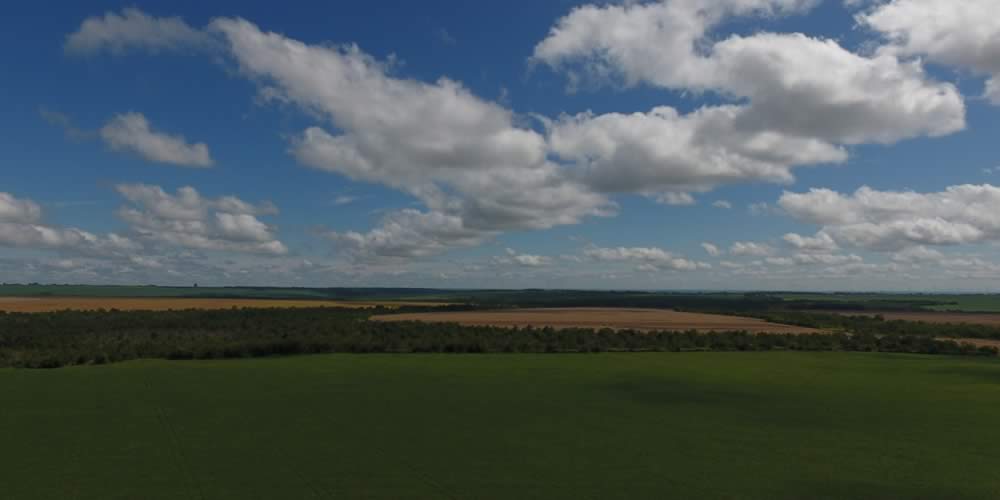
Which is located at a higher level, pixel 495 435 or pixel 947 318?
pixel 495 435

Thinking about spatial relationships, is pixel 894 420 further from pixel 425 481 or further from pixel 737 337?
pixel 737 337

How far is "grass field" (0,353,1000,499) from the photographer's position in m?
15.9

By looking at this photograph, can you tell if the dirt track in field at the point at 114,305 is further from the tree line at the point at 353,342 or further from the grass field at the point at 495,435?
the grass field at the point at 495,435

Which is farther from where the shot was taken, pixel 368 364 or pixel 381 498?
pixel 368 364

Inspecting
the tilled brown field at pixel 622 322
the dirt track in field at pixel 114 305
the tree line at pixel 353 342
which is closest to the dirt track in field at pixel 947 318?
the tilled brown field at pixel 622 322

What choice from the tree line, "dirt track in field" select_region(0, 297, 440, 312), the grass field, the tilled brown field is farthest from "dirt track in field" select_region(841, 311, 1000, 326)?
"dirt track in field" select_region(0, 297, 440, 312)

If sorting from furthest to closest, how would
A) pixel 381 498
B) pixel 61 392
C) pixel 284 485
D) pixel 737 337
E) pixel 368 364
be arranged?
1. pixel 737 337
2. pixel 368 364
3. pixel 61 392
4. pixel 284 485
5. pixel 381 498

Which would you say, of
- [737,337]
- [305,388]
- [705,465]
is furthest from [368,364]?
[737,337]

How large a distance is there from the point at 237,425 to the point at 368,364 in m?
20.0

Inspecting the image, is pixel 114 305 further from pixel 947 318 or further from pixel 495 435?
pixel 947 318

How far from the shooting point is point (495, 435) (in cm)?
2114

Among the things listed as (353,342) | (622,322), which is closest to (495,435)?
(353,342)

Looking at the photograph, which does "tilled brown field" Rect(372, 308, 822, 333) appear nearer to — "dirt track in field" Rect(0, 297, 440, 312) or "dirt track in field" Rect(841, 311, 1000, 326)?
"dirt track in field" Rect(841, 311, 1000, 326)

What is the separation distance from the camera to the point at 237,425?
74.2 ft
